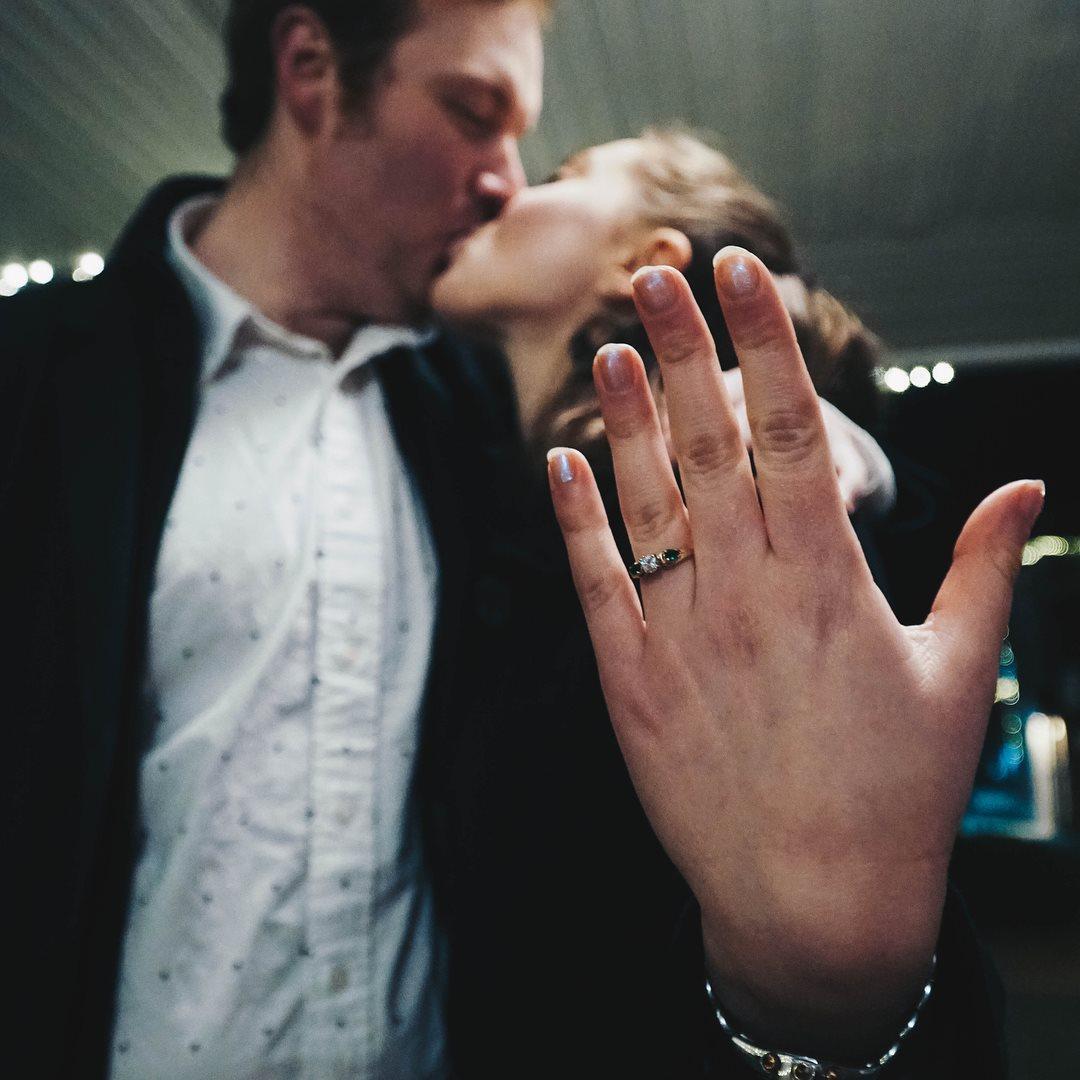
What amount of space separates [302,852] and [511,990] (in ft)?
0.78

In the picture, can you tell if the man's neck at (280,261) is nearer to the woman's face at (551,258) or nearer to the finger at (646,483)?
the woman's face at (551,258)

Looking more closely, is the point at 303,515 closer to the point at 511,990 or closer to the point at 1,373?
the point at 1,373

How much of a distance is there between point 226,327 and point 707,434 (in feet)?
2.10

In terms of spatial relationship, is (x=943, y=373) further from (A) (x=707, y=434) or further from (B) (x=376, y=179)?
(A) (x=707, y=434)

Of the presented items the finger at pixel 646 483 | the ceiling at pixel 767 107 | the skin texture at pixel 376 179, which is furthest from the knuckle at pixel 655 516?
the ceiling at pixel 767 107

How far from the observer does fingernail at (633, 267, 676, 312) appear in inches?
19.6

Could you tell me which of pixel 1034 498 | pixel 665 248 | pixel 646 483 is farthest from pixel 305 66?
pixel 1034 498

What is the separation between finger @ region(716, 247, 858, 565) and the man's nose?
706 millimetres

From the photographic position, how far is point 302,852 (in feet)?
2.49

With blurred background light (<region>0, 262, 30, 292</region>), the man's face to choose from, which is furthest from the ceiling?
the man's face

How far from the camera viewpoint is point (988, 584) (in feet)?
1.64

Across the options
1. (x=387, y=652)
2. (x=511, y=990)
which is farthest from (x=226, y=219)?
(x=511, y=990)

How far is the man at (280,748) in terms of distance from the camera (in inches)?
27.5

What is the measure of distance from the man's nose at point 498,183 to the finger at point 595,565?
649mm
